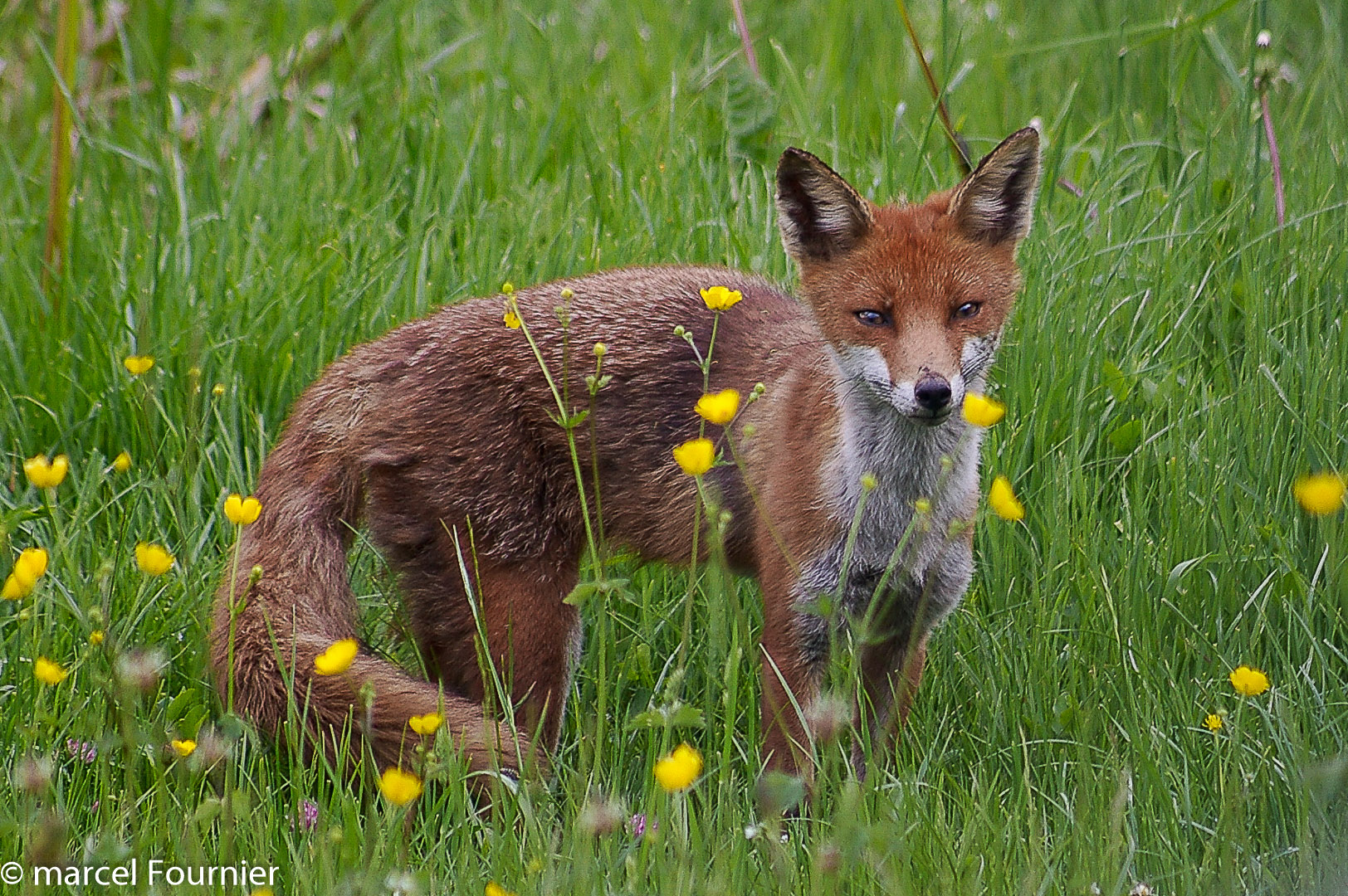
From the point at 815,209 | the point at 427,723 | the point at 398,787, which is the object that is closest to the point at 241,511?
the point at 427,723

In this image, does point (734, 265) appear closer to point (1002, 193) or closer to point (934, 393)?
point (1002, 193)

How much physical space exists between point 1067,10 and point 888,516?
13.9ft

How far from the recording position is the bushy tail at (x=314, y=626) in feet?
10.9

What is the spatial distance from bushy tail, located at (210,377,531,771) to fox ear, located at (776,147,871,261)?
138cm

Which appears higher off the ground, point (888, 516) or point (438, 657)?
point (888, 516)

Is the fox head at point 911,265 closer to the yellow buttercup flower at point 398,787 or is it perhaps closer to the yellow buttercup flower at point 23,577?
the yellow buttercup flower at point 398,787

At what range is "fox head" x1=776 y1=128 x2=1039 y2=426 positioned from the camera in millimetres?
3605

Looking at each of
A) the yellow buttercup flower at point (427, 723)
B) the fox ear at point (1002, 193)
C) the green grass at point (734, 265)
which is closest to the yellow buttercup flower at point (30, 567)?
the green grass at point (734, 265)

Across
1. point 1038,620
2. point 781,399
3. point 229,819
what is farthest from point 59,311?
point 1038,620

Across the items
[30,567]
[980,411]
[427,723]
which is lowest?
[427,723]

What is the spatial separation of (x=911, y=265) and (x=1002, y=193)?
0.38 metres

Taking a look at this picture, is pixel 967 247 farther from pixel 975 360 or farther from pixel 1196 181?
pixel 1196 181

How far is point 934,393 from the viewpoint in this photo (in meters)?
3.38

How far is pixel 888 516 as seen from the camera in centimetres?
393
